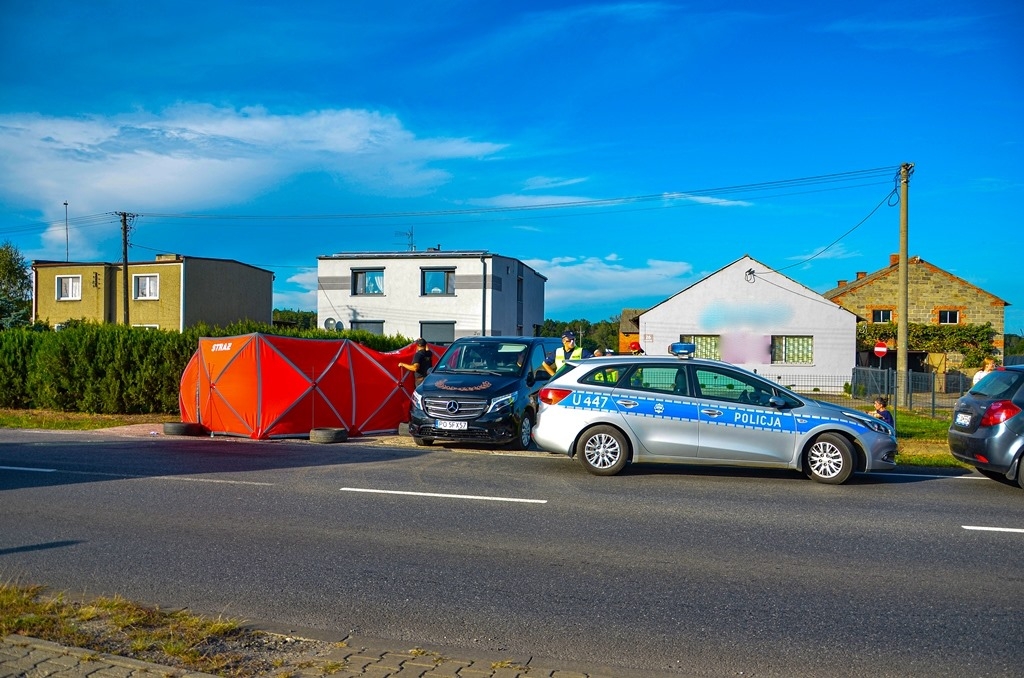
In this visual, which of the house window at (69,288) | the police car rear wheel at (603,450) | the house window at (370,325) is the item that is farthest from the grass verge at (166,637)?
the house window at (69,288)

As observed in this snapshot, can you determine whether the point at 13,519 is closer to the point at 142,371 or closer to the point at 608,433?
the point at 608,433

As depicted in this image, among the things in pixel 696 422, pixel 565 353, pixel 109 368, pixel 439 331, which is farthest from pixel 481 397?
pixel 439 331

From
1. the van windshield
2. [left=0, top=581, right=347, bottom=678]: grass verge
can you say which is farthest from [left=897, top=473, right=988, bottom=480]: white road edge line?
[left=0, top=581, right=347, bottom=678]: grass verge

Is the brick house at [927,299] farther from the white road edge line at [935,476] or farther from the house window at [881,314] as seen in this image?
the white road edge line at [935,476]

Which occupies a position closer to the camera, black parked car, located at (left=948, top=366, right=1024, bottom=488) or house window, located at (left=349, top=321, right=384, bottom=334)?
black parked car, located at (left=948, top=366, right=1024, bottom=488)

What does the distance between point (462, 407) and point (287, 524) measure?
650 centimetres

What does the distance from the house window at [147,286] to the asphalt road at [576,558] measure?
3763 centimetres

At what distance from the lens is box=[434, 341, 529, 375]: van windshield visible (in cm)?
1554

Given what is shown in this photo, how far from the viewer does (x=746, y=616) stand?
547 cm

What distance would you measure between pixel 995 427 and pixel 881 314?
45.4 metres

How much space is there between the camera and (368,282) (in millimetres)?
49844

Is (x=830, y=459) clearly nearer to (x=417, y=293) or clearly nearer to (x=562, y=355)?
(x=562, y=355)

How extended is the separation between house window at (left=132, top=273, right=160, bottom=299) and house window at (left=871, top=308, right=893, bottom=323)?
1619 inches

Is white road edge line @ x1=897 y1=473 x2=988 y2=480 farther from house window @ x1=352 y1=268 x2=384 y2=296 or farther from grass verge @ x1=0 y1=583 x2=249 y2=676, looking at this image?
house window @ x1=352 y1=268 x2=384 y2=296
